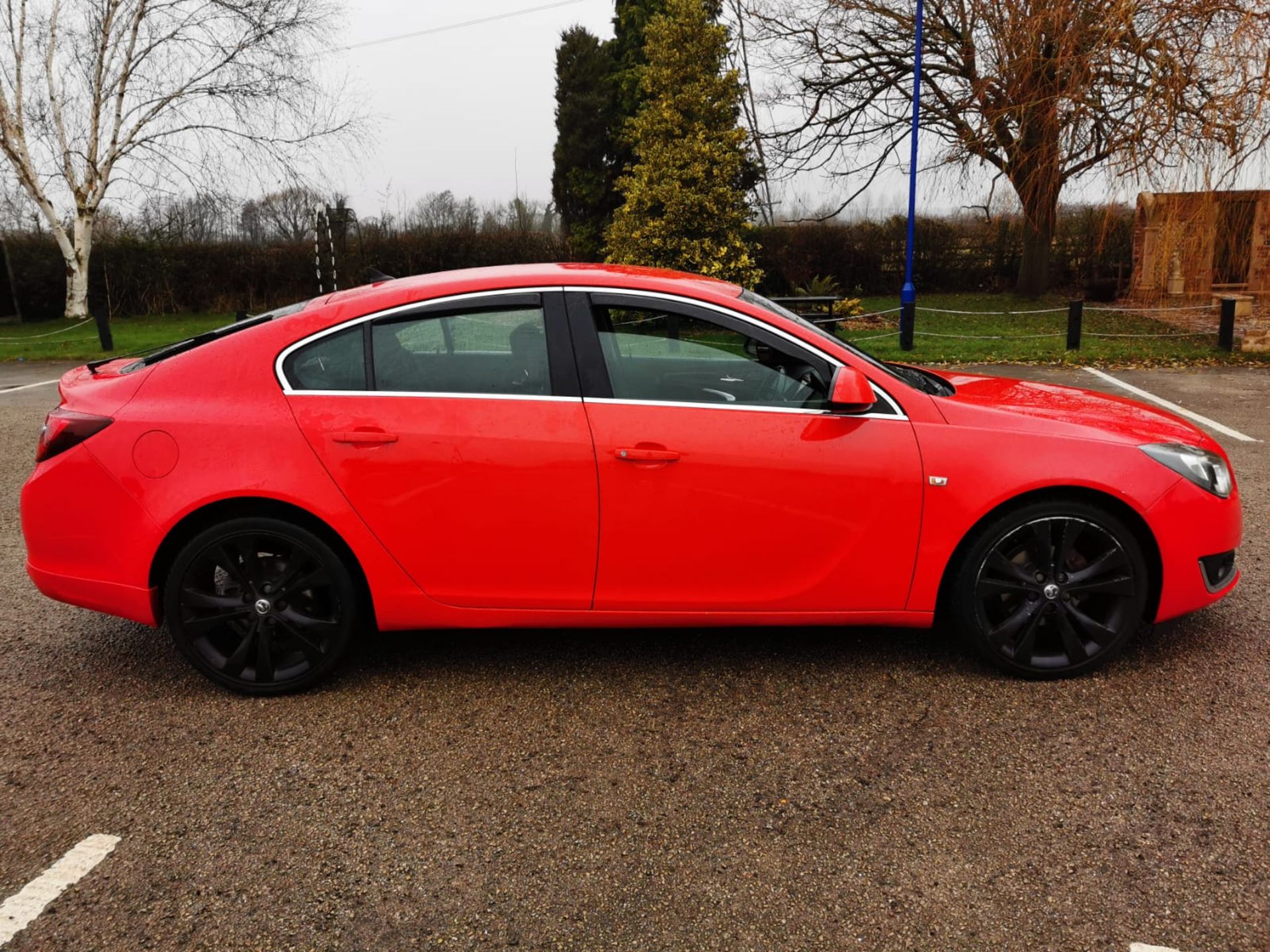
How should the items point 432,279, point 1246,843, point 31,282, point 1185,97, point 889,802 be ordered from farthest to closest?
point 31,282, point 1185,97, point 432,279, point 889,802, point 1246,843

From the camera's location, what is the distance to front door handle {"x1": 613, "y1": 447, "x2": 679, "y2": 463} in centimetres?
334

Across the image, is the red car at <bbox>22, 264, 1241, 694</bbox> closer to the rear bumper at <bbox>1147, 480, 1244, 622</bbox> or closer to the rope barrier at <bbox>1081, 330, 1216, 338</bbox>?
the rear bumper at <bbox>1147, 480, 1244, 622</bbox>

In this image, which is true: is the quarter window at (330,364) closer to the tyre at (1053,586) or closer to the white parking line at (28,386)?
the tyre at (1053,586)

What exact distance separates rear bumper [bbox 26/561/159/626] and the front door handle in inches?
70.7

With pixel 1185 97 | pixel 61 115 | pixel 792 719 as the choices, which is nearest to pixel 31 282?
pixel 61 115

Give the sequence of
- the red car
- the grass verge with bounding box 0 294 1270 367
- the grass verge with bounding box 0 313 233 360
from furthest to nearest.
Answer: the grass verge with bounding box 0 313 233 360 → the grass verge with bounding box 0 294 1270 367 → the red car

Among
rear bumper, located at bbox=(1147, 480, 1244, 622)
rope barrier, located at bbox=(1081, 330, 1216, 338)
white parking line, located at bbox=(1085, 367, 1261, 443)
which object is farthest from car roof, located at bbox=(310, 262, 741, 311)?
rope barrier, located at bbox=(1081, 330, 1216, 338)

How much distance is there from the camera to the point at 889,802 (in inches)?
111

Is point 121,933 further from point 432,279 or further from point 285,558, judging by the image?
point 432,279

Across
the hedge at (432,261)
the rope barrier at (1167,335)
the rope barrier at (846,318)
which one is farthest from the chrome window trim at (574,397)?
the hedge at (432,261)

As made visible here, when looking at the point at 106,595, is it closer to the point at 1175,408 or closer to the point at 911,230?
the point at 1175,408

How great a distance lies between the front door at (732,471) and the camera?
336 cm

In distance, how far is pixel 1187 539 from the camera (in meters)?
3.49

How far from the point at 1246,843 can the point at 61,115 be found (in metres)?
27.9
